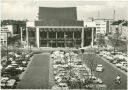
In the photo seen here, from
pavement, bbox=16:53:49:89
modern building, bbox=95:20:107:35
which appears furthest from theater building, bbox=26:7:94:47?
modern building, bbox=95:20:107:35

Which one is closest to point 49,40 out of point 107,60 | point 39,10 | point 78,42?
point 78,42

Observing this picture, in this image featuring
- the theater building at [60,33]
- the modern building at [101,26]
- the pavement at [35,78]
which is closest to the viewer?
the pavement at [35,78]

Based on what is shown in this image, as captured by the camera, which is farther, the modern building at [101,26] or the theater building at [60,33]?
the modern building at [101,26]

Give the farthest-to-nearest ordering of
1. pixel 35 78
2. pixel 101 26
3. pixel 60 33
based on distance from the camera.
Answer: pixel 101 26 → pixel 60 33 → pixel 35 78

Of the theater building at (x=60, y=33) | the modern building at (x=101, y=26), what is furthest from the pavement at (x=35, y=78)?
the modern building at (x=101, y=26)

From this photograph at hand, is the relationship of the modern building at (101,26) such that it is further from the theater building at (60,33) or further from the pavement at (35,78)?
the pavement at (35,78)

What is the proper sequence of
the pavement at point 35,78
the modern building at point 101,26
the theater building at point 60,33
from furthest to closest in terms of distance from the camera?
1. the modern building at point 101,26
2. the theater building at point 60,33
3. the pavement at point 35,78

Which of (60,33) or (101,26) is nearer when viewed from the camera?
(60,33)

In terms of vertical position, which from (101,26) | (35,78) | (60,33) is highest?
(101,26)

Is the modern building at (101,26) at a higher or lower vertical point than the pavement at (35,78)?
higher

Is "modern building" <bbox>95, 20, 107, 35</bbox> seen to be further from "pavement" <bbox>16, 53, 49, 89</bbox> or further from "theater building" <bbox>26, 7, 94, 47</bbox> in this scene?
"pavement" <bbox>16, 53, 49, 89</bbox>

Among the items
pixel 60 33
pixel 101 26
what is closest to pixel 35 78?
pixel 60 33

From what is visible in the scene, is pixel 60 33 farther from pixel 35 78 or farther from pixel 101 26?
pixel 101 26
